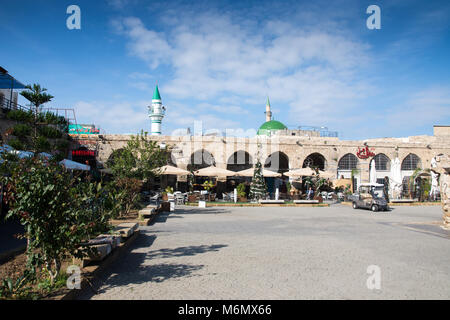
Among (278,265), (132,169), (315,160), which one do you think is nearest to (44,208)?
(278,265)

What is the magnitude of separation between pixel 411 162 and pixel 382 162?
3066 millimetres

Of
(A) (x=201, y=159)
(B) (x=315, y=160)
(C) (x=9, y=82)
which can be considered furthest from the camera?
(B) (x=315, y=160)

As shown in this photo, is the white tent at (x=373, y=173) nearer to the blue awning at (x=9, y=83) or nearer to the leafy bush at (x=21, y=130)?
the leafy bush at (x=21, y=130)

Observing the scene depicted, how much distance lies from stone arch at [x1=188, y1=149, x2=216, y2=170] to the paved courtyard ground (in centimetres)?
1685

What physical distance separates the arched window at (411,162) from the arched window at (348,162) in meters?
4.99

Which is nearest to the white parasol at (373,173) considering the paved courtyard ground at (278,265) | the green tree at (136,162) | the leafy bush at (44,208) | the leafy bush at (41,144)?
the paved courtyard ground at (278,265)

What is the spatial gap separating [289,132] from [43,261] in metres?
32.5

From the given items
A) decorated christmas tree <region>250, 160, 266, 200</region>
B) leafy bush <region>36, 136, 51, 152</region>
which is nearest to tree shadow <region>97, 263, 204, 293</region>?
leafy bush <region>36, 136, 51, 152</region>

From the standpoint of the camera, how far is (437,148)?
29.6 metres

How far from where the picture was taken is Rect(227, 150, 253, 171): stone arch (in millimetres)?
26438

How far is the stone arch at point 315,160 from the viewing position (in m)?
27.4

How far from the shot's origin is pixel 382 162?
2861 cm

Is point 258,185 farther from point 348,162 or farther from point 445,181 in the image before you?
point 445,181

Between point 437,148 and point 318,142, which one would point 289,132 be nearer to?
point 318,142
